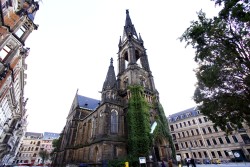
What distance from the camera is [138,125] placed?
1902 centimetres

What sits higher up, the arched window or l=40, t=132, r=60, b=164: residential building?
l=40, t=132, r=60, b=164: residential building

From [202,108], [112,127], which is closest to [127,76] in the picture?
[112,127]

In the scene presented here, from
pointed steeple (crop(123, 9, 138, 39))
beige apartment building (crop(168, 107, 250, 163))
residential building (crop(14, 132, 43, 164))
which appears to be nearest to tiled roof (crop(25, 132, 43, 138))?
residential building (crop(14, 132, 43, 164))

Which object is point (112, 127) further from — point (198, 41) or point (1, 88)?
point (198, 41)

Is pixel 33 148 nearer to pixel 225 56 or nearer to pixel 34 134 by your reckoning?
pixel 34 134

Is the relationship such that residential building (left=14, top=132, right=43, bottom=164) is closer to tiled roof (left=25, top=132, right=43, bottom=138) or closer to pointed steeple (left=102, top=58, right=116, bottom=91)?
tiled roof (left=25, top=132, right=43, bottom=138)

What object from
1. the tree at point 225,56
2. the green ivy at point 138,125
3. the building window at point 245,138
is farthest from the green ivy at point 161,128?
the building window at point 245,138

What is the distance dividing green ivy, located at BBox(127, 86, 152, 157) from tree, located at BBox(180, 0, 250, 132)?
928 centimetres

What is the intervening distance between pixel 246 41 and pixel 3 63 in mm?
21811

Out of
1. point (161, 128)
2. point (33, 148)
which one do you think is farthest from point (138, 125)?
point (33, 148)

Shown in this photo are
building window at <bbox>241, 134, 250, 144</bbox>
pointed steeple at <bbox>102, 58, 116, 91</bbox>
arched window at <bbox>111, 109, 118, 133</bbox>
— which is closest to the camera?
arched window at <bbox>111, 109, 118, 133</bbox>

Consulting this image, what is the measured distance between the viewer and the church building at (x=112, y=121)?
18336 mm

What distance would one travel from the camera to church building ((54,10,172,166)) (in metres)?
18.3

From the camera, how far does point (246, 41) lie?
8773mm
